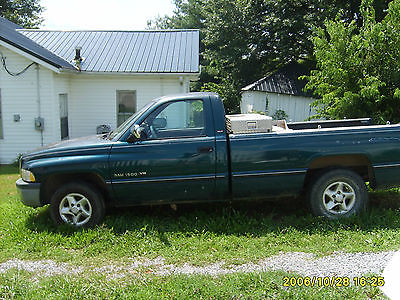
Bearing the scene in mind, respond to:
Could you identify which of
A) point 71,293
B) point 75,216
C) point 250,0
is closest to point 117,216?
point 75,216

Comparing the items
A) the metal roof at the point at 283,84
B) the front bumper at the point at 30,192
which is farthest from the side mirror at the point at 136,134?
the metal roof at the point at 283,84

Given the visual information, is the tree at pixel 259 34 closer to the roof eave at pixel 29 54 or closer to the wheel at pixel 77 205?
the roof eave at pixel 29 54

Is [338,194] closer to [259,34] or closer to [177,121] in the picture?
[177,121]

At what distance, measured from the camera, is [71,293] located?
3754 millimetres

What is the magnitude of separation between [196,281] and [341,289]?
1443 mm

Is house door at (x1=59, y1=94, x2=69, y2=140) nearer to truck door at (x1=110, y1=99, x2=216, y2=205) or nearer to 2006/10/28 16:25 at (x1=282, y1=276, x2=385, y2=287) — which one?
truck door at (x1=110, y1=99, x2=216, y2=205)

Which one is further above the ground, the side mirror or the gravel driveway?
the side mirror

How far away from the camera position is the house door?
39.7 ft

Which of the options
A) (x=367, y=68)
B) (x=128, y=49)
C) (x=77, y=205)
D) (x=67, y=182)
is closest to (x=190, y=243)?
(x=77, y=205)

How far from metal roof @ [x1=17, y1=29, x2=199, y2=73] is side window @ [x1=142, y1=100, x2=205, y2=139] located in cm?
697

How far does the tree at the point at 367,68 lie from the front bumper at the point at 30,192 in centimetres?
669

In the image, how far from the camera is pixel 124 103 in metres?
12.9

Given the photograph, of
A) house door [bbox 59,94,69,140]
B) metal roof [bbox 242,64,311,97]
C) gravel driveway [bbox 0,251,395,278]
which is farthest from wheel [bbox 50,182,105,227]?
metal roof [bbox 242,64,311,97]

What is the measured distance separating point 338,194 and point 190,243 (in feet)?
7.43
